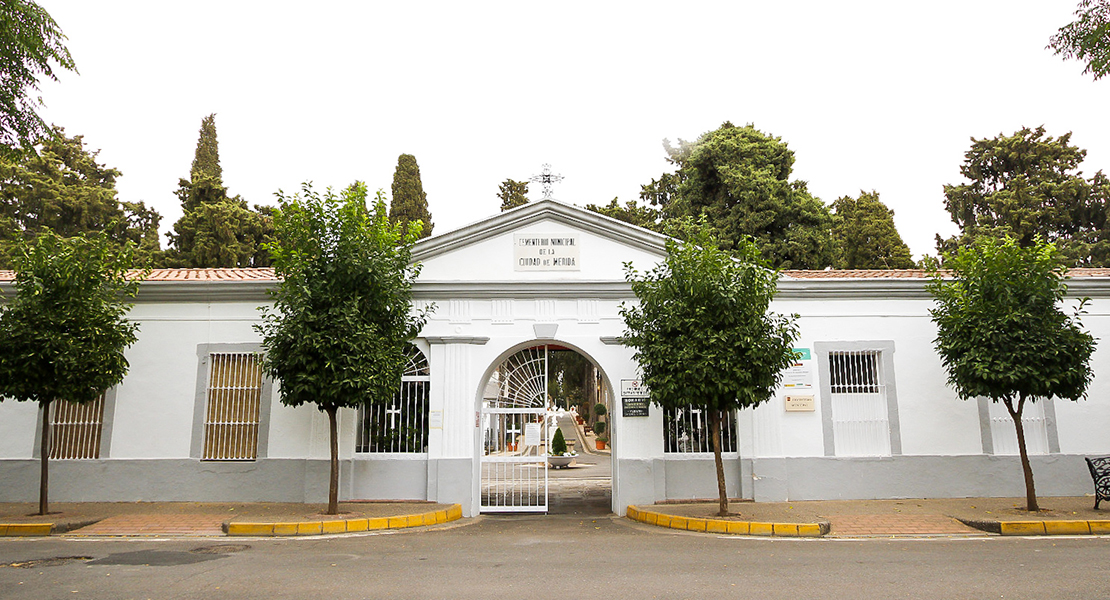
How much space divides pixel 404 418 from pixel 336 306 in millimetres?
2823

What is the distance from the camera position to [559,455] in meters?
26.0

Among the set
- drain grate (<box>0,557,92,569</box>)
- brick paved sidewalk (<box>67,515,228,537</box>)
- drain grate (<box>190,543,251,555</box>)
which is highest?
brick paved sidewalk (<box>67,515,228,537</box>)

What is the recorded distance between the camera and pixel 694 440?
1266 cm

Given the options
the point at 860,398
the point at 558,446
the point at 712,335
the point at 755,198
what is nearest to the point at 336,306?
the point at 712,335

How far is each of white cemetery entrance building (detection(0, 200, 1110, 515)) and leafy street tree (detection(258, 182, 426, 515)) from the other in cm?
143

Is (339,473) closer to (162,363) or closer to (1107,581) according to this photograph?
(162,363)

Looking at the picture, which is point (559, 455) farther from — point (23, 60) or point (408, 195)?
point (23, 60)

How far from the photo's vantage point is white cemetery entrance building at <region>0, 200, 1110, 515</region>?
1243 cm

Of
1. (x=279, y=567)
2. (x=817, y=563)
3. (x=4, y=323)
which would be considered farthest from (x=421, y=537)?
(x=4, y=323)

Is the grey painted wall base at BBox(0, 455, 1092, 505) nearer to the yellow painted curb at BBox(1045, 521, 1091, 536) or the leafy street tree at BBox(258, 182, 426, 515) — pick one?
the leafy street tree at BBox(258, 182, 426, 515)

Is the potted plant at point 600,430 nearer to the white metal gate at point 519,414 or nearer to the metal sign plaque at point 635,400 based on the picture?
the white metal gate at point 519,414

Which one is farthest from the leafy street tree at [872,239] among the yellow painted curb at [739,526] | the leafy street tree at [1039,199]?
the yellow painted curb at [739,526]

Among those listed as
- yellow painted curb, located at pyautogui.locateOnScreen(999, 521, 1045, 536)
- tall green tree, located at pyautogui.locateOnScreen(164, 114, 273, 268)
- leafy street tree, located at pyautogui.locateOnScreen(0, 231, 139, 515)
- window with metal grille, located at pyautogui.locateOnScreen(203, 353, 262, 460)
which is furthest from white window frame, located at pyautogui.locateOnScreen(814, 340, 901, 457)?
tall green tree, located at pyautogui.locateOnScreen(164, 114, 273, 268)

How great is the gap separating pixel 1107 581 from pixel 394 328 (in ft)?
30.4
